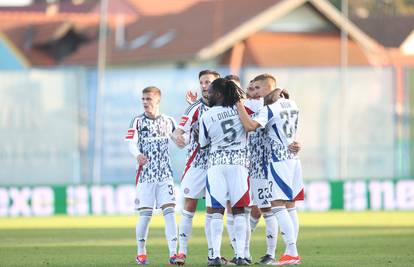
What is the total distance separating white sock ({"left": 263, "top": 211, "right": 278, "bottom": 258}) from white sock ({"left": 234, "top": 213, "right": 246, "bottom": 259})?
0.92m

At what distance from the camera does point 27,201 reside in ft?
117

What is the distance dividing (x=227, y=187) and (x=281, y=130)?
104 cm

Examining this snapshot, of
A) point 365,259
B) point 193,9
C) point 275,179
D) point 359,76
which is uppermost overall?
point 193,9

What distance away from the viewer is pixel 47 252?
1992cm

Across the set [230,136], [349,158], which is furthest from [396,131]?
[230,136]

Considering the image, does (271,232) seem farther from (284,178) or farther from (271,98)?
(271,98)

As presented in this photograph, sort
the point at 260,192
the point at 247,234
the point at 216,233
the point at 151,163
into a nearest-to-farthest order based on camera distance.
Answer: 1. the point at 216,233
2. the point at 260,192
3. the point at 247,234
4. the point at 151,163

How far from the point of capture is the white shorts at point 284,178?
16.4 meters

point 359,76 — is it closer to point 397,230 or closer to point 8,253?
point 397,230

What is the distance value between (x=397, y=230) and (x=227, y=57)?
29042 mm

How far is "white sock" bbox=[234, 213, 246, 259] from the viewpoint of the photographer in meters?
16.0

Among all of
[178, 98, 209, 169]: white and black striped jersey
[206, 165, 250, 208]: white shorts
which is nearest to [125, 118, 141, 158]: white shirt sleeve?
[178, 98, 209, 169]: white and black striped jersey

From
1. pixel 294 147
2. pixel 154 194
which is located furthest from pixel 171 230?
pixel 294 147

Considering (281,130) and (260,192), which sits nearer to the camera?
(281,130)
